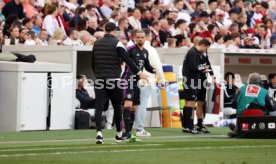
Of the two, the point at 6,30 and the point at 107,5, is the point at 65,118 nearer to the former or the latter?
the point at 6,30

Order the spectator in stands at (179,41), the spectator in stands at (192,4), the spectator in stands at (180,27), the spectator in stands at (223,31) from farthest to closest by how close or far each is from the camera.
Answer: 1. the spectator in stands at (192,4)
2. the spectator in stands at (223,31)
3. the spectator in stands at (180,27)
4. the spectator in stands at (179,41)

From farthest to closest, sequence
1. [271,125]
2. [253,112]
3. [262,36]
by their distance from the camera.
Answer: [262,36] < [253,112] < [271,125]

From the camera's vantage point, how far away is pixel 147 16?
28.3 metres

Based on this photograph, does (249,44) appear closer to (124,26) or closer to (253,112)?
(124,26)

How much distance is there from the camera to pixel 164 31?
90.9ft

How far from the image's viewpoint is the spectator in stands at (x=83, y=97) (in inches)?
911

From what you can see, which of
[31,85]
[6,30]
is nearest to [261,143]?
[31,85]

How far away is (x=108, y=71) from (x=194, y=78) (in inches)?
159

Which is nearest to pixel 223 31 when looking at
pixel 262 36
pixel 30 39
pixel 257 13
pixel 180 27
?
pixel 180 27

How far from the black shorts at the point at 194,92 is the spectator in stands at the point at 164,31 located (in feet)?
22.5

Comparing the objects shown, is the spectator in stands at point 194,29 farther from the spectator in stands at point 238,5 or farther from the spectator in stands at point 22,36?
the spectator in stands at point 22,36

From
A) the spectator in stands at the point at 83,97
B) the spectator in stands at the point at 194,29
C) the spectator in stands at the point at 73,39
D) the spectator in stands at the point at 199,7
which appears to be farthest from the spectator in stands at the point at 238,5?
the spectator in stands at the point at 83,97

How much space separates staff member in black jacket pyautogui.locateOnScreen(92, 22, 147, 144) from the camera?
16797 mm

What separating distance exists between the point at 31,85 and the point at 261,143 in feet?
20.8
